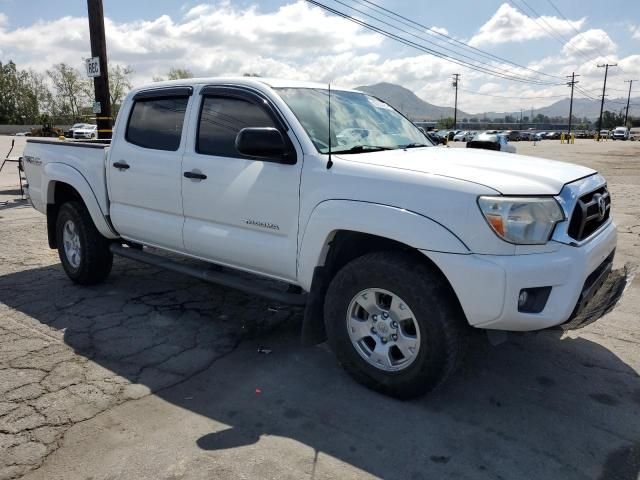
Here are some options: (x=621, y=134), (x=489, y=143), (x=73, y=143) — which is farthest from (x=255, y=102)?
(x=621, y=134)

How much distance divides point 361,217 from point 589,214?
134 cm

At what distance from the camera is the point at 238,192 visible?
378 cm

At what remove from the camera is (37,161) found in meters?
5.69

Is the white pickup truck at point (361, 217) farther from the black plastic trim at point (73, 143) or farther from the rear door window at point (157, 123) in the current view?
the black plastic trim at point (73, 143)

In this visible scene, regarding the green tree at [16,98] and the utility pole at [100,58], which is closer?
the utility pole at [100,58]

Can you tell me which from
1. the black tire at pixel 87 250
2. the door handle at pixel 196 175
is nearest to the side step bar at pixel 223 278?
the black tire at pixel 87 250

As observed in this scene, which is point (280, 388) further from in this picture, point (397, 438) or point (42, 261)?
point (42, 261)

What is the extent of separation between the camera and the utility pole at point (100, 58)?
1102cm

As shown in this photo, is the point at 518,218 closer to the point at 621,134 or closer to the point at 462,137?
the point at 462,137

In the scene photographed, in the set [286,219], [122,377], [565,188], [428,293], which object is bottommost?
[122,377]

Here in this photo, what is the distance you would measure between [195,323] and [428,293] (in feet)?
7.77

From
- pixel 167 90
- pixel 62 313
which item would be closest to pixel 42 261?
pixel 62 313

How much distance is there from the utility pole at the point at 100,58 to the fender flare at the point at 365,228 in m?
9.76

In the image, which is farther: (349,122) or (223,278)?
(223,278)
